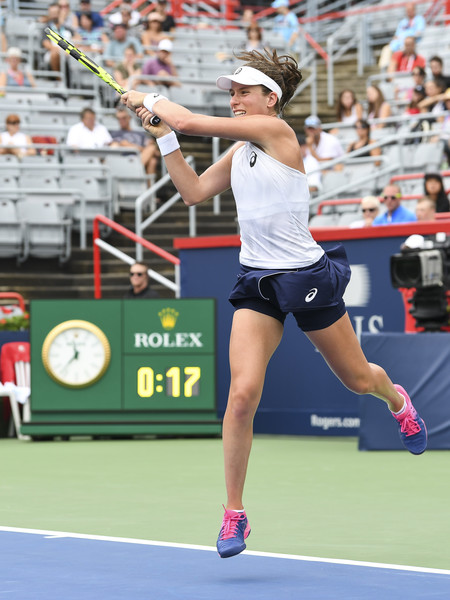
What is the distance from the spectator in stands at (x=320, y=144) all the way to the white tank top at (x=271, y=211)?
12.9 metres

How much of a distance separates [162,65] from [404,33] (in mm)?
4196

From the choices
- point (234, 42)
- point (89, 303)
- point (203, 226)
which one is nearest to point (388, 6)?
point (234, 42)

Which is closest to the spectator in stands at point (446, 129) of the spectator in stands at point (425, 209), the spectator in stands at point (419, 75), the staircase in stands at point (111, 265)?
the spectator in stands at point (419, 75)

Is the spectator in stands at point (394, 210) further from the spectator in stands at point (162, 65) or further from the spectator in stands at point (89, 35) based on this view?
the spectator in stands at point (89, 35)

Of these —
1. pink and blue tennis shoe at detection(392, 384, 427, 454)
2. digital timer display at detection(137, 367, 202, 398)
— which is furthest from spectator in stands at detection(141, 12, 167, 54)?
pink and blue tennis shoe at detection(392, 384, 427, 454)

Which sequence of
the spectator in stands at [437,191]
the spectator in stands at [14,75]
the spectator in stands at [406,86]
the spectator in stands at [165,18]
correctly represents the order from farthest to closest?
1. the spectator in stands at [165,18]
2. the spectator in stands at [14,75]
3. the spectator in stands at [406,86]
4. the spectator in stands at [437,191]

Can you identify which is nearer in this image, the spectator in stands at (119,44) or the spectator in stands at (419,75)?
the spectator in stands at (419,75)

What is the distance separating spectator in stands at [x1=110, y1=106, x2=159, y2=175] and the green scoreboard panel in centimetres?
667

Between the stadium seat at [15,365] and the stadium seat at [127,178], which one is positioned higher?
the stadium seat at [127,178]

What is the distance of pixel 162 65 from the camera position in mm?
21203

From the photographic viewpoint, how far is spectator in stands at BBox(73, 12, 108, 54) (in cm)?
2209

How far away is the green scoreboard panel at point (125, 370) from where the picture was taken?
12.3m

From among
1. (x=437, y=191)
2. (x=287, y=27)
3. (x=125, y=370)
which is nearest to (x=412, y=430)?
(x=125, y=370)

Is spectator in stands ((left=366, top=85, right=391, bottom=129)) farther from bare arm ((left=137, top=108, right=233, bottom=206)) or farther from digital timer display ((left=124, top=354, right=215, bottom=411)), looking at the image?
bare arm ((left=137, top=108, right=233, bottom=206))
